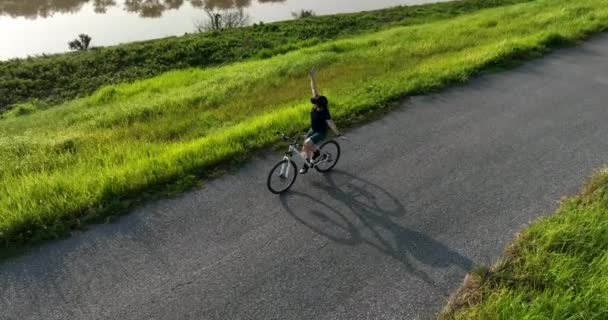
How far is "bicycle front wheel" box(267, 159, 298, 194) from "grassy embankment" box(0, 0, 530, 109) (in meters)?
14.5

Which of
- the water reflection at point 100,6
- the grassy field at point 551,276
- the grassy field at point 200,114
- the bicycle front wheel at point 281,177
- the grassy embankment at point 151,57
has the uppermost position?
the water reflection at point 100,6

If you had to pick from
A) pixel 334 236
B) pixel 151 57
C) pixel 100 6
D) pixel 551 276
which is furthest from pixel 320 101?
pixel 100 6

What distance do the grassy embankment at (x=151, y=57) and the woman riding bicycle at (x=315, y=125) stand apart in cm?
1468

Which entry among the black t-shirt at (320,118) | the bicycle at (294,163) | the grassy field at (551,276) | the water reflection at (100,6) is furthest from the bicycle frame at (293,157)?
the water reflection at (100,6)

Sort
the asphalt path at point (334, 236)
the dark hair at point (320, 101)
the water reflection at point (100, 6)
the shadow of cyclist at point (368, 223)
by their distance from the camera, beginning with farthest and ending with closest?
the water reflection at point (100, 6) → the dark hair at point (320, 101) → the shadow of cyclist at point (368, 223) → the asphalt path at point (334, 236)

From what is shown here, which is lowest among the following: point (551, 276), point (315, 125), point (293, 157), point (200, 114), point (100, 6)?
point (551, 276)

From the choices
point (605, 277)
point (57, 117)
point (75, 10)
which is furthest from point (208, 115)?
point (75, 10)

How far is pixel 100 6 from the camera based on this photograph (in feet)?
128

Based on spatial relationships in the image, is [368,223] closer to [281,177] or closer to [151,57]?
[281,177]

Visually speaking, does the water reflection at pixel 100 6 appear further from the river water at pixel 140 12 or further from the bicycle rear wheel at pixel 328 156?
the bicycle rear wheel at pixel 328 156

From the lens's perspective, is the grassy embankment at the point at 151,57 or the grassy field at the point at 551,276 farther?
the grassy embankment at the point at 151,57

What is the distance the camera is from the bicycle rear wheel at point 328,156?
25.1ft

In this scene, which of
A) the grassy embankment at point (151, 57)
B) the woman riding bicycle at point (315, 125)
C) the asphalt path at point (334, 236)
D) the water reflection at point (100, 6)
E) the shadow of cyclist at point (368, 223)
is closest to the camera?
the asphalt path at point (334, 236)

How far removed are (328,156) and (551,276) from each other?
12.7ft
